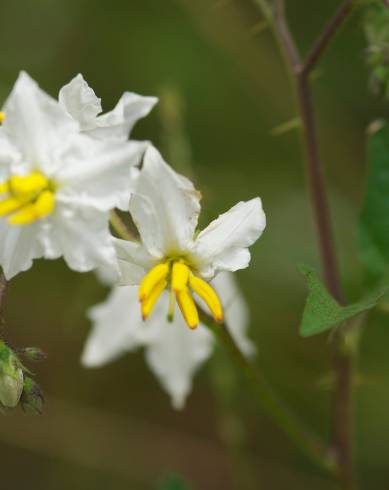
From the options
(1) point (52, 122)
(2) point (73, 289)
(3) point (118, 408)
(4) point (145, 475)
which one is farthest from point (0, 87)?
(1) point (52, 122)

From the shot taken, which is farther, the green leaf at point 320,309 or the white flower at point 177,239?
the white flower at point 177,239

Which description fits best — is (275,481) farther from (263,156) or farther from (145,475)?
(263,156)

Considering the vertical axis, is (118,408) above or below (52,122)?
below

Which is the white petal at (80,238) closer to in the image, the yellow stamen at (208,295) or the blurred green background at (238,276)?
the yellow stamen at (208,295)

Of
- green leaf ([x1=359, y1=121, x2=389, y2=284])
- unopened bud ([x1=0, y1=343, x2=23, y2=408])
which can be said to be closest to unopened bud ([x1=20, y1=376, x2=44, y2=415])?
unopened bud ([x1=0, y1=343, x2=23, y2=408])

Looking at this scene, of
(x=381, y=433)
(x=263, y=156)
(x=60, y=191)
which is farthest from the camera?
(x=263, y=156)

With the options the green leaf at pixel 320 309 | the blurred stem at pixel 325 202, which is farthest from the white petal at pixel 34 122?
the blurred stem at pixel 325 202

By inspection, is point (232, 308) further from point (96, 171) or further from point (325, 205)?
point (96, 171)
